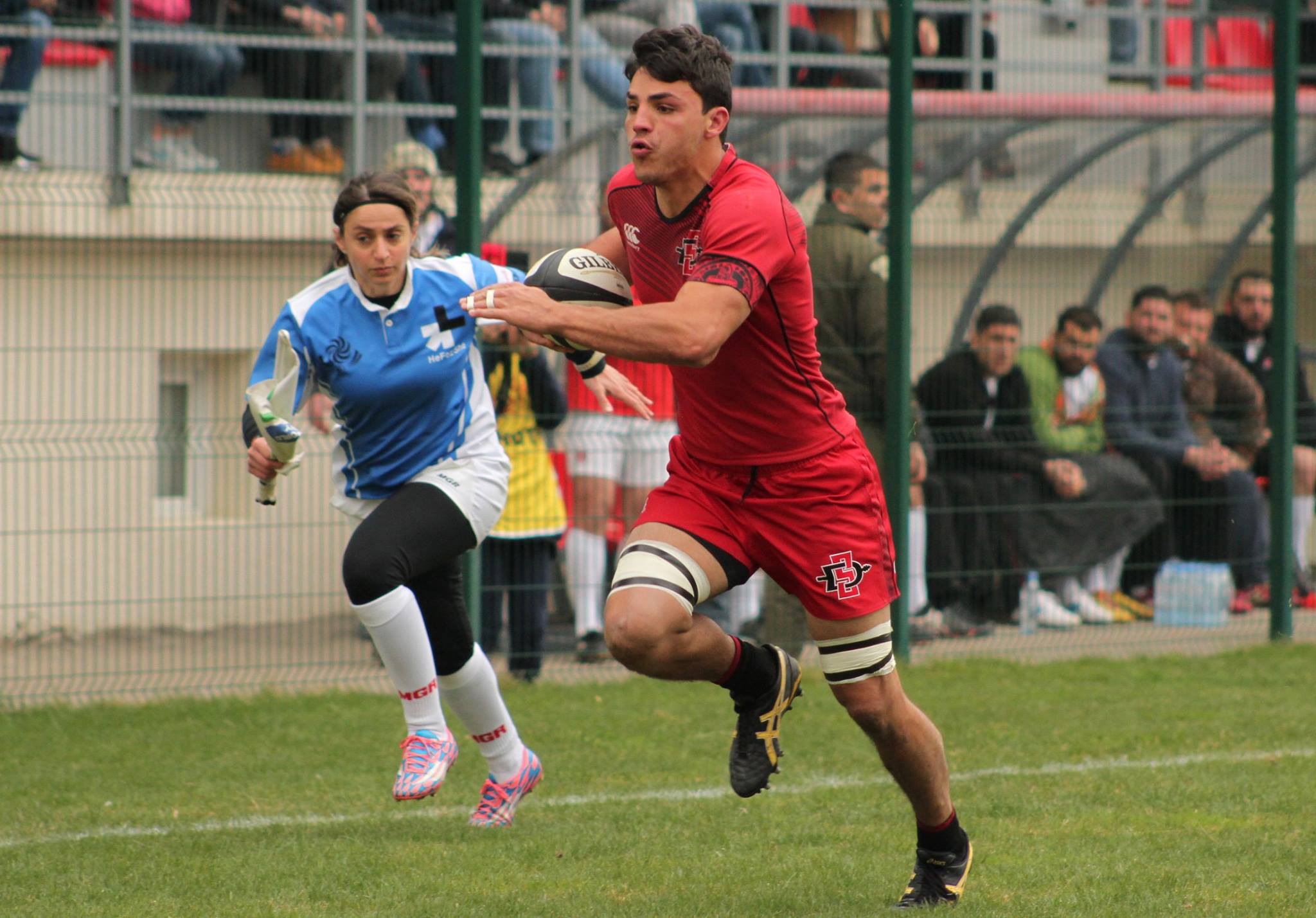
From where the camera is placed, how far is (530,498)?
849cm

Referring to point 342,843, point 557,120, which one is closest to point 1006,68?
point 557,120

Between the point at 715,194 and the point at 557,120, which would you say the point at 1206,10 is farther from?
the point at 715,194

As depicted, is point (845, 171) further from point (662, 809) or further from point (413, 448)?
point (662, 809)

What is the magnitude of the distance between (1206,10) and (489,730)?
7140 mm

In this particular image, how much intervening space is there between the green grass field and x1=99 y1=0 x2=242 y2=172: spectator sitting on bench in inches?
108

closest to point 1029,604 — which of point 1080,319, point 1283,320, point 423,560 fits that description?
point 1080,319

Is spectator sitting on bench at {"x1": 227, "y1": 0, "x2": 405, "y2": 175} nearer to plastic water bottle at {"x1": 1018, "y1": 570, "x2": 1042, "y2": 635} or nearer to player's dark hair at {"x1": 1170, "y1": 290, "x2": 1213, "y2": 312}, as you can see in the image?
plastic water bottle at {"x1": 1018, "y1": 570, "x2": 1042, "y2": 635}

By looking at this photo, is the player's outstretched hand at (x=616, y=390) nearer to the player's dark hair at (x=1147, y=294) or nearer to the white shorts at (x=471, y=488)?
the white shorts at (x=471, y=488)

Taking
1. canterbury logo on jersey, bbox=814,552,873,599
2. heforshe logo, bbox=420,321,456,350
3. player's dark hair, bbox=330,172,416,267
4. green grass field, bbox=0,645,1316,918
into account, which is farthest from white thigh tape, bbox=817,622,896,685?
player's dark hair, bbox=330,172,416,267

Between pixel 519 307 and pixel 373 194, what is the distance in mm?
1743

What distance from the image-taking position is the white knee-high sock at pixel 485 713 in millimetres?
5809

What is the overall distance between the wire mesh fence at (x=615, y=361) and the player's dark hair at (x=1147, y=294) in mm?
16

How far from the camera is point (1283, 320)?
A: 9781mm

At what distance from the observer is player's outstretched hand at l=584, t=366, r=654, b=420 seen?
5273 millimetres
